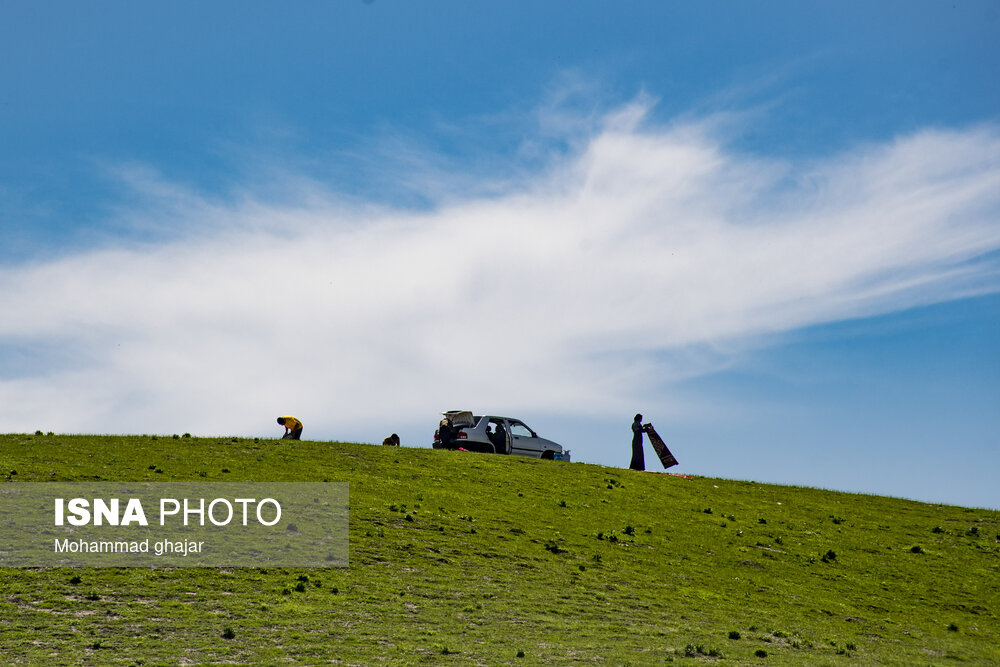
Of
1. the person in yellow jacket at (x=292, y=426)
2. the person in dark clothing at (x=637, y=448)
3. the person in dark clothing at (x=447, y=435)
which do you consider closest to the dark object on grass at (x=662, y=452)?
the person in dark clothing at (x=637, y=448)

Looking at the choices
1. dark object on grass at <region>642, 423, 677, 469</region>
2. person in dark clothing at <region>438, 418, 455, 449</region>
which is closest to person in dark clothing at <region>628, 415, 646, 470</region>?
dark object on grass at <region>642, 423, 677, 469</region>

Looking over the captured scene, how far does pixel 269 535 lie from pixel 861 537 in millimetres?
21077

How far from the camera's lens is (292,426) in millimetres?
37969

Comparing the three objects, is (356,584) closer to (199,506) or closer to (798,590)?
(199,506)

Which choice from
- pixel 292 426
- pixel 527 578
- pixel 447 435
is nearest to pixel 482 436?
pixel 447 435

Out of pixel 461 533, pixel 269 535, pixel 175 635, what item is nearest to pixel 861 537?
pixel 461 533

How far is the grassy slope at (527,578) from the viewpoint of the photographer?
624 inches

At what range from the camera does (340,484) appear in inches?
1123

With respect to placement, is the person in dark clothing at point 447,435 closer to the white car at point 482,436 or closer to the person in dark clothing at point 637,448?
the white car at point 482,436

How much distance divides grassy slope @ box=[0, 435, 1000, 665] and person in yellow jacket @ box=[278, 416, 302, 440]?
8.94ft

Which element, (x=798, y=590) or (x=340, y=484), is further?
(x=340, y=484)

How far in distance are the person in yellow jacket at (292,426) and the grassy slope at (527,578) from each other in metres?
2.72

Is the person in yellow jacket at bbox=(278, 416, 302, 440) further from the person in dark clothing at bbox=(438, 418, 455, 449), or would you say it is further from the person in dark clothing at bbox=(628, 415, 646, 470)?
the person in dark clothing at bbox=(628, 415, 646, 470)

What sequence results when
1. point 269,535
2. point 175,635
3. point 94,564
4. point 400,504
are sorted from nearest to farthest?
point 175,635
point 94,564
point 269,535
point 400,504
